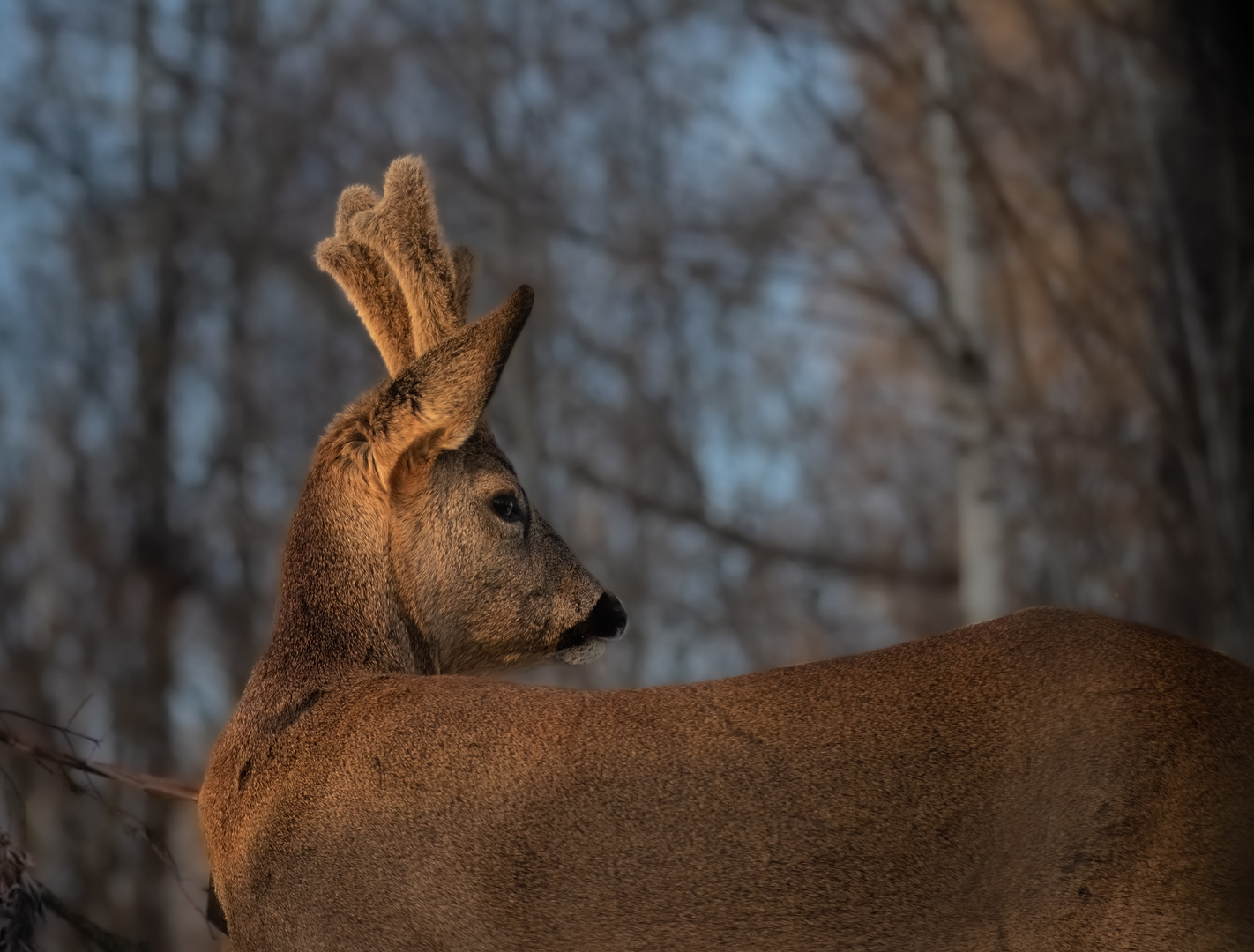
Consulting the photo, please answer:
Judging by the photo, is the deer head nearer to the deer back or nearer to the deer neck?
the deer neck

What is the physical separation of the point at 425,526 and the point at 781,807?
1434 millimetres

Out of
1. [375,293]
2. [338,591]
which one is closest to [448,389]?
[338,591]

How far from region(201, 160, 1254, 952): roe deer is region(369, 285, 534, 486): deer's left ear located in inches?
24.5

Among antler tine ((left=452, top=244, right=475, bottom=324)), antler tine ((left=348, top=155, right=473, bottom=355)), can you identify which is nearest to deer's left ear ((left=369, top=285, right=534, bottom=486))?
antler tine ((left=348, top=155, right=473, bottom=355))

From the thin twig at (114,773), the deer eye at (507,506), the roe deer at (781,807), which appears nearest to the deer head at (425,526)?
the deer eye at (507,506)

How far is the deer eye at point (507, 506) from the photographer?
11.8 feet

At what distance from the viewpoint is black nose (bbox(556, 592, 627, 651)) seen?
3.70 m

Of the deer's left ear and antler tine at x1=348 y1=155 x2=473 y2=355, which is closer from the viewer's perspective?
the deer's left ear

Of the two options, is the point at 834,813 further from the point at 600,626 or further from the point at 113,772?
the point at 113,772

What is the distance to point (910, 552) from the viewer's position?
14211 mm

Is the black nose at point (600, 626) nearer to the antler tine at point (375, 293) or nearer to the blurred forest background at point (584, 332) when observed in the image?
the antler tine at point (375, 293)

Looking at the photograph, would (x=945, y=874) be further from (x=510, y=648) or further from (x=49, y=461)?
(x=49, y=461)

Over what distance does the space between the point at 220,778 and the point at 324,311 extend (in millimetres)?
11962

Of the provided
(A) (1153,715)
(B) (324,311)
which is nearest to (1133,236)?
(A) (1153,715)
